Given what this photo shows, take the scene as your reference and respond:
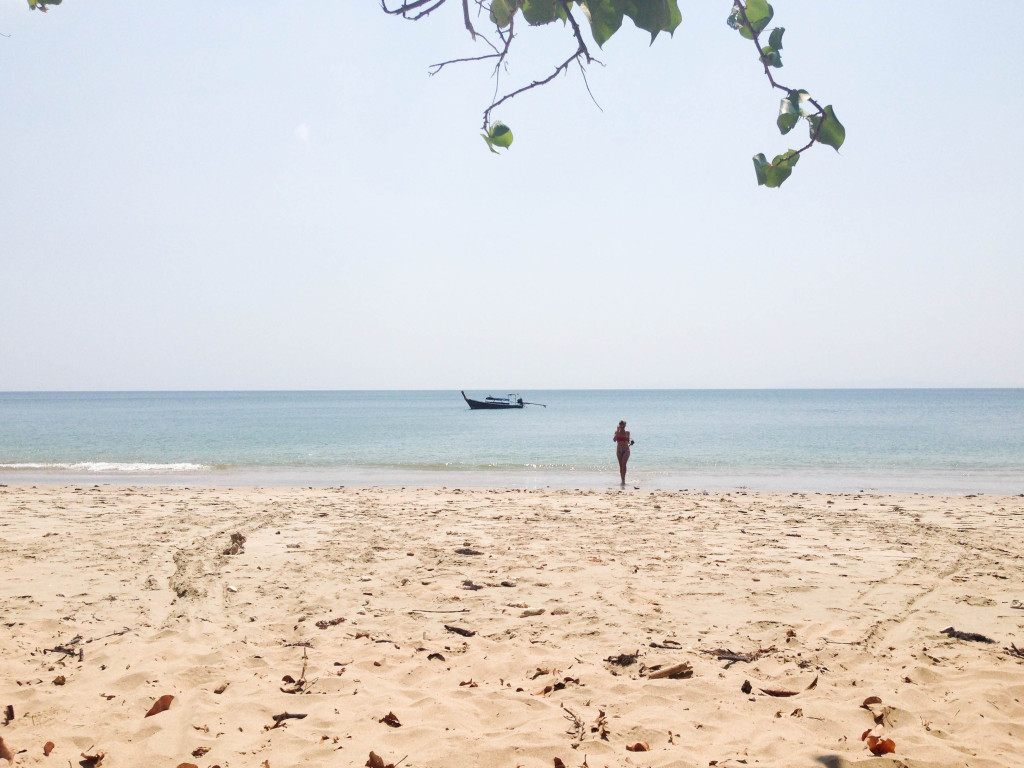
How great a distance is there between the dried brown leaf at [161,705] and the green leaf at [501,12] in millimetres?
3987

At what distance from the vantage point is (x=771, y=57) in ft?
5.17

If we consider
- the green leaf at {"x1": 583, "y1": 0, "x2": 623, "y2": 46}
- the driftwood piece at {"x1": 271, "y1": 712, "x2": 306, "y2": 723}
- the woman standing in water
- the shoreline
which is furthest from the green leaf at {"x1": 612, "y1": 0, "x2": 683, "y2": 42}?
the shoreline

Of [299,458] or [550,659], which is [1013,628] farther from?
[299,458]

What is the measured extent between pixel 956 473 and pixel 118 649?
78.1ft

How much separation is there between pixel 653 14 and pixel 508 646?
4475 millimetres

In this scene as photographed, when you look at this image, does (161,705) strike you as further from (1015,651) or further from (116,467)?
(116,467)

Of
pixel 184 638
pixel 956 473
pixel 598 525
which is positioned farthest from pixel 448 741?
pixel 956 473

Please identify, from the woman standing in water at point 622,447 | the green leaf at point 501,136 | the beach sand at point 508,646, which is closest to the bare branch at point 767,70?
the green leaf at point 501,136

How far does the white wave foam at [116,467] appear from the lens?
22906 mm

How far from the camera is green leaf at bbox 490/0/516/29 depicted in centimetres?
174

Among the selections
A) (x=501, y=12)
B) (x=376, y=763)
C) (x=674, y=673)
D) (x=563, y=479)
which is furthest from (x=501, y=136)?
(x=563, y=479)

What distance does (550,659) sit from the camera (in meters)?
4.64

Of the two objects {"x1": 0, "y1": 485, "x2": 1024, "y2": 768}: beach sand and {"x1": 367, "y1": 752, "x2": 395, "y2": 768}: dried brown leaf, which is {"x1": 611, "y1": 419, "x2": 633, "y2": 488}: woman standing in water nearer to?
{"x1": 0, "y1": 485, "x2": 1024, "y2": 768}: beach sand

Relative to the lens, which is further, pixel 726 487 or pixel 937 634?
pixel 726 487
